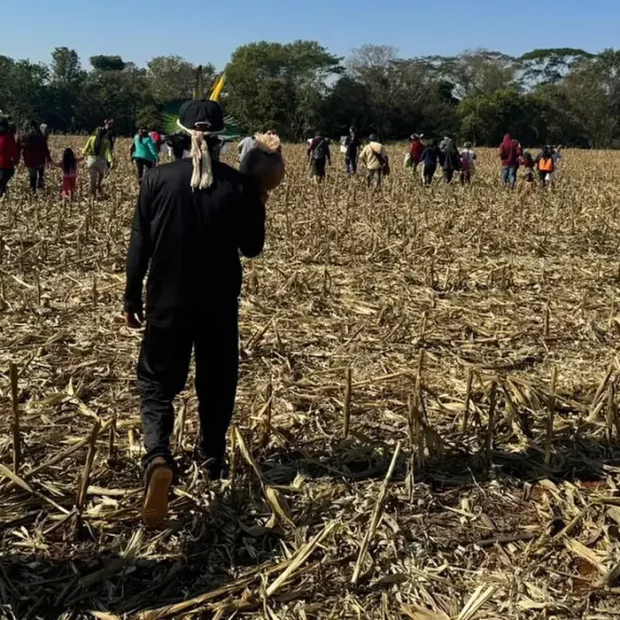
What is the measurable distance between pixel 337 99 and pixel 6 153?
43.2 meters

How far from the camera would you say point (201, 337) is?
3193 millimetres

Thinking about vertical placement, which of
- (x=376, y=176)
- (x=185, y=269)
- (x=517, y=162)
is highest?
(x=517, y=162)

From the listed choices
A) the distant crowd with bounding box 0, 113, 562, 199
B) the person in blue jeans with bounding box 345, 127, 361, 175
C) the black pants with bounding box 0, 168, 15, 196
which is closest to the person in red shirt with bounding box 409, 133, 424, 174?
the distant crowd with bounding box 0, 113, 562, 199

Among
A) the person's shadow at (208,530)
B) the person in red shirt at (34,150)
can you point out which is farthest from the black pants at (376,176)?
the person's shadow at (208,530)

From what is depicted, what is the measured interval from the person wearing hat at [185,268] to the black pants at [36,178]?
34.4 feet

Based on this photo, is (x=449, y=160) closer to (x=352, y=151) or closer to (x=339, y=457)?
(x=352, y=151)

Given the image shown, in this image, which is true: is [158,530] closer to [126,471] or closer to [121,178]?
[126,471]

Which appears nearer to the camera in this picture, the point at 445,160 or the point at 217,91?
the point at 217,91

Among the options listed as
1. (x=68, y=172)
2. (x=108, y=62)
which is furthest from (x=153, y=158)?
(x=108, y=62)

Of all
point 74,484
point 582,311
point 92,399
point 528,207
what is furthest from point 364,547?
point 528,207

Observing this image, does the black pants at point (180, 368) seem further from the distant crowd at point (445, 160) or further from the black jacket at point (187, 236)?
the distant crowd at point (445, 160)

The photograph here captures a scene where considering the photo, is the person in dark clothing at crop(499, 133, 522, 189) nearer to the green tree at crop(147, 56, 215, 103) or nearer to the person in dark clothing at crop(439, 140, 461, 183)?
the person in dark clothing at crop(439, 140, 461, 183)

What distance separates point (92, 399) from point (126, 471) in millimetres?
973

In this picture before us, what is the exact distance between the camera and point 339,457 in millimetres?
3760
